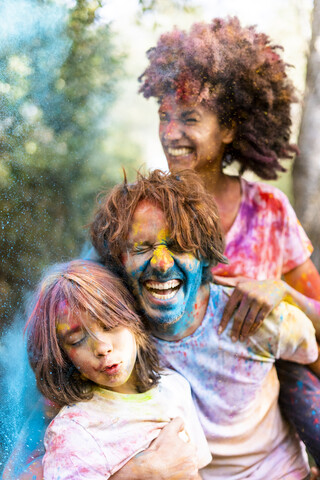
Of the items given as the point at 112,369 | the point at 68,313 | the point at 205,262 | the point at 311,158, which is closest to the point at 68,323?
the point at 68,313

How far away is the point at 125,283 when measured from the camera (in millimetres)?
1194

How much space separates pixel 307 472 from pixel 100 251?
0.84 metres

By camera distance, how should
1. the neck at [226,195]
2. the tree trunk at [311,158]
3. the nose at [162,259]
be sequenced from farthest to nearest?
1. the tree trunk at [311,158]
2. the neck at [226,195]
3. the nose at [162,259]

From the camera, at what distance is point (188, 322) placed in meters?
1.28

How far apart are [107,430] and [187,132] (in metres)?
0.71

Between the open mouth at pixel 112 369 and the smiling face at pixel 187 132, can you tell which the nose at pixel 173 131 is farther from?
the open mouth at pixel 112 369

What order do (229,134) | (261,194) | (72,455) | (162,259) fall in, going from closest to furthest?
(72,455) → (162,259) → (229,134) → (261,194)

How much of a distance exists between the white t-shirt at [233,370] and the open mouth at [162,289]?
0.54 ft

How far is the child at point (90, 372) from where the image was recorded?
105 centimetres

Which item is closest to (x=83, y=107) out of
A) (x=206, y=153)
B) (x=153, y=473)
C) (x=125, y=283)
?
(x=206, y=153)

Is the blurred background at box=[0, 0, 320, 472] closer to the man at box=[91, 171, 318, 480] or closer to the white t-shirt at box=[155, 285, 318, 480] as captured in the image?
the man at box=[91, 171, 318, 480]

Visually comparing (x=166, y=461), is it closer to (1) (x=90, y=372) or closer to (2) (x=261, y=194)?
(1) (x=90, y=372)

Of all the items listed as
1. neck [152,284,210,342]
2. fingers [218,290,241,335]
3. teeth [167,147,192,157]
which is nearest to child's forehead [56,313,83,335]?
neck [152,284,210,342]

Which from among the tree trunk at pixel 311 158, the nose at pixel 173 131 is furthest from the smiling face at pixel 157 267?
the tree trunk at pixel 311 158
